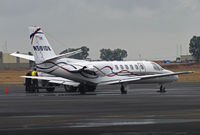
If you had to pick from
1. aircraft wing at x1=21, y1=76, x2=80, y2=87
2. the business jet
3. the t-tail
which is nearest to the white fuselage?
the business jet

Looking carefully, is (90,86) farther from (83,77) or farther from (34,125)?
(34,125)

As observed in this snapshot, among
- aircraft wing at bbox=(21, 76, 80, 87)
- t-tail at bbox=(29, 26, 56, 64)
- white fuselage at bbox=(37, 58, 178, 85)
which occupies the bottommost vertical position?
Result: aircraft wing at bbox=(21, 76, 80, 87)

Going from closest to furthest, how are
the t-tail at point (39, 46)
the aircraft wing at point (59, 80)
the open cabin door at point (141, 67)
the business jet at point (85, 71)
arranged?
the business jet at point (85, 71), the t-tail at point (39, 46), the aircraft wing at point (59, 80), the open cabin door at point (141, 67)

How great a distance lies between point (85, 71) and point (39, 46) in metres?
4.47

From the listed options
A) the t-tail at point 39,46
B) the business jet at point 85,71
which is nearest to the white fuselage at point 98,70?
the business jet at point 85,71

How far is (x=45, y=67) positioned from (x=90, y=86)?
579cm

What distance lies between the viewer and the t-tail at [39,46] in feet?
161

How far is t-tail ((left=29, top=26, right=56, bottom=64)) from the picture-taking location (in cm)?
4919

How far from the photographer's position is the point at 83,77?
49.4 meters

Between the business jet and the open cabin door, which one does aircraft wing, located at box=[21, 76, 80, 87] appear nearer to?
the business jet

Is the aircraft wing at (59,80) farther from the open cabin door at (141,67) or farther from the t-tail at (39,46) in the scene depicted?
the open cabin door at (141,67)

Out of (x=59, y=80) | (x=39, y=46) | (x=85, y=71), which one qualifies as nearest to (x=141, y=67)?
(x=85, y=71)

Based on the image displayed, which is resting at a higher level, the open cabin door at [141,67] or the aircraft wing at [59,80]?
the open cabin door at [141,67]

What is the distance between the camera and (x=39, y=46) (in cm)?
4966
